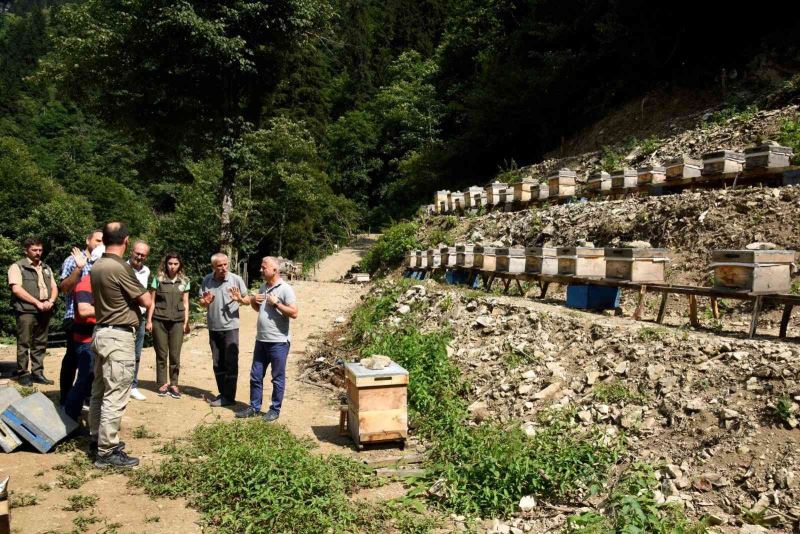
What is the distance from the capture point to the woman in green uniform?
8039mm

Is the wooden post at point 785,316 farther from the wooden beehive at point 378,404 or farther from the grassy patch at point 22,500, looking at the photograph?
the grassy patch at point 22,500

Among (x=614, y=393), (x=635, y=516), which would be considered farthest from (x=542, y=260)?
(x=635, y=516)

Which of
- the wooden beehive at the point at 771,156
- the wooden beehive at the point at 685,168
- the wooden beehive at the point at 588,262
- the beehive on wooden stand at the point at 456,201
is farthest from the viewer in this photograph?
the beehive on wooden stand at the point at 456,201

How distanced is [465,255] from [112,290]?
867cm

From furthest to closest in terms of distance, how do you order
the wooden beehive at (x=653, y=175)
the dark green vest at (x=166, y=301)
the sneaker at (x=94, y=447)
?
the wooden beehive at (x=653, y=175), the dark green vest at (x=166, y=301), the sneaker at (x=94, y=447)

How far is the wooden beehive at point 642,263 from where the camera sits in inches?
313

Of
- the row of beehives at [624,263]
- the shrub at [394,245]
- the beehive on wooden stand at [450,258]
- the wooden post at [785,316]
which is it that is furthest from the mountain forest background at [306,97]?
the wooden post at [785,316]

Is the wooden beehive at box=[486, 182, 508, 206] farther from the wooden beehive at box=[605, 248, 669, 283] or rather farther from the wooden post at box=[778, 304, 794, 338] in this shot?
the wooden post at box=[778, 304, 794, 338]

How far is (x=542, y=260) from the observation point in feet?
32.6

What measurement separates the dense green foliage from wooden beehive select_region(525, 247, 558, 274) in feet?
9.10

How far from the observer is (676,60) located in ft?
76.5

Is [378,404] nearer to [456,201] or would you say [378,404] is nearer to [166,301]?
[166,301]

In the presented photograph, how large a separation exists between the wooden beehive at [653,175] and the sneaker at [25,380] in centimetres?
1219


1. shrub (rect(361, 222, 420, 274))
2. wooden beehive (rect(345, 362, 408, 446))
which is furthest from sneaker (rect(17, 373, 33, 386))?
shrub (rect(361, 222, 420, 274))
